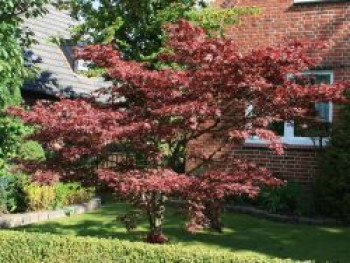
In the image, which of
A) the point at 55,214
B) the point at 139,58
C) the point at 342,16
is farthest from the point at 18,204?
the point at 342,16

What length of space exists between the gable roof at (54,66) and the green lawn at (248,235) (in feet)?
20.9

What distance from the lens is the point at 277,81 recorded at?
7.78 meters

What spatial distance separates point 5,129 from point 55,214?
2.27 metres

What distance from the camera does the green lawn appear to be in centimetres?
925

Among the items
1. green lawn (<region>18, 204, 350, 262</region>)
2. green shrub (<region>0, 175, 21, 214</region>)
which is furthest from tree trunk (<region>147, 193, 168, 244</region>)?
green shrub (<region>0, 175, 21, 214</region>)

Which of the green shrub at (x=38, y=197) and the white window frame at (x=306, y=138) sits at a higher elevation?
the white window frame at (x=306, y=138)

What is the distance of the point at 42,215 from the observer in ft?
39.3

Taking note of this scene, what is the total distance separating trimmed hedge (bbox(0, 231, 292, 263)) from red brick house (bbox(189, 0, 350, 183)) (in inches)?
247

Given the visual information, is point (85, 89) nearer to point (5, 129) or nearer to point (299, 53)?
point (5, 129)

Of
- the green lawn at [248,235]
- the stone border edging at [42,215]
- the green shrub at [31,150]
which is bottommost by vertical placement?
the green lawn at [248,235]

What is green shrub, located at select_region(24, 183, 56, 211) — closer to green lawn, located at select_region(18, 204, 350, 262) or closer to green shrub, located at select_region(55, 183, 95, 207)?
green shrub, located at select_region(55, 183, 95, 207)

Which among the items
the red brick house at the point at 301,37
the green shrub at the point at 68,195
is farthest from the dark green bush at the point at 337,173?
the green shrub at the point at 68,195

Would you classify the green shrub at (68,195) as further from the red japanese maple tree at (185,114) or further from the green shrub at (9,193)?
the red japanese maple tree at (185,114)

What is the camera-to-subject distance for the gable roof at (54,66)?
1780 cm
